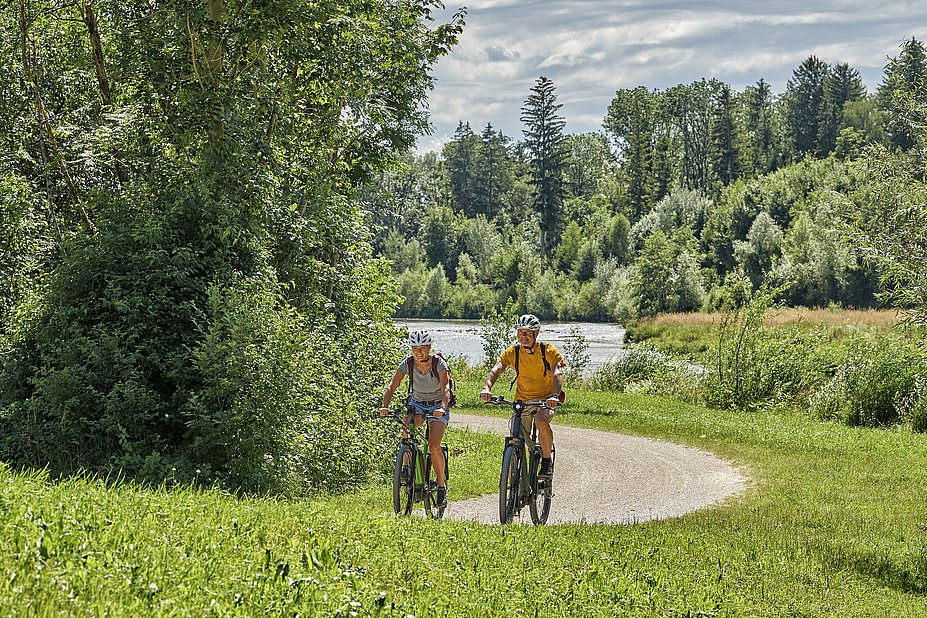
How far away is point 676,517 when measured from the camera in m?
11.2

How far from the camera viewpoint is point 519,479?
385 inches

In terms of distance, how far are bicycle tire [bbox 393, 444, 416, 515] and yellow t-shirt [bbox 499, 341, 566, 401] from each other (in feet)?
4.34

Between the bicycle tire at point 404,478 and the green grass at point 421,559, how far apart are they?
100 centimetres

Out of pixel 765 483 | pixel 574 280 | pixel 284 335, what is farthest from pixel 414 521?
pixel 574 280

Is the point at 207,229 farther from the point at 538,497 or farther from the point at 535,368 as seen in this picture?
the point at 538,497

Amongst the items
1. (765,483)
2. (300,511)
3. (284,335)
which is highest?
(284,335)

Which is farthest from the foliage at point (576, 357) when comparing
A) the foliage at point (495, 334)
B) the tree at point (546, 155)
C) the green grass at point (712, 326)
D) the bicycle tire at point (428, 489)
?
the tree at point (546, 155)

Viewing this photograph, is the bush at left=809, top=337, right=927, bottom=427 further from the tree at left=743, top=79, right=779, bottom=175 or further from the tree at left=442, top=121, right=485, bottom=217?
the tree at left=442, top=121, right=485, bottom=217

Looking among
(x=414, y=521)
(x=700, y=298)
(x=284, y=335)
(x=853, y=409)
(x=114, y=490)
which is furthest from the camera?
(x=700, y=298)

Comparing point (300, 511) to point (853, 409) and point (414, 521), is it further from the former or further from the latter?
point (853, 409)

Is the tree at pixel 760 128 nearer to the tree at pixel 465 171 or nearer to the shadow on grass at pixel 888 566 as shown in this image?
the tree at pixel 465 171

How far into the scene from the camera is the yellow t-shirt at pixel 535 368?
31.7ft

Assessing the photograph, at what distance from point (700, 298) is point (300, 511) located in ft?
203

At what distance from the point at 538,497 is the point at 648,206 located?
10264 cm
